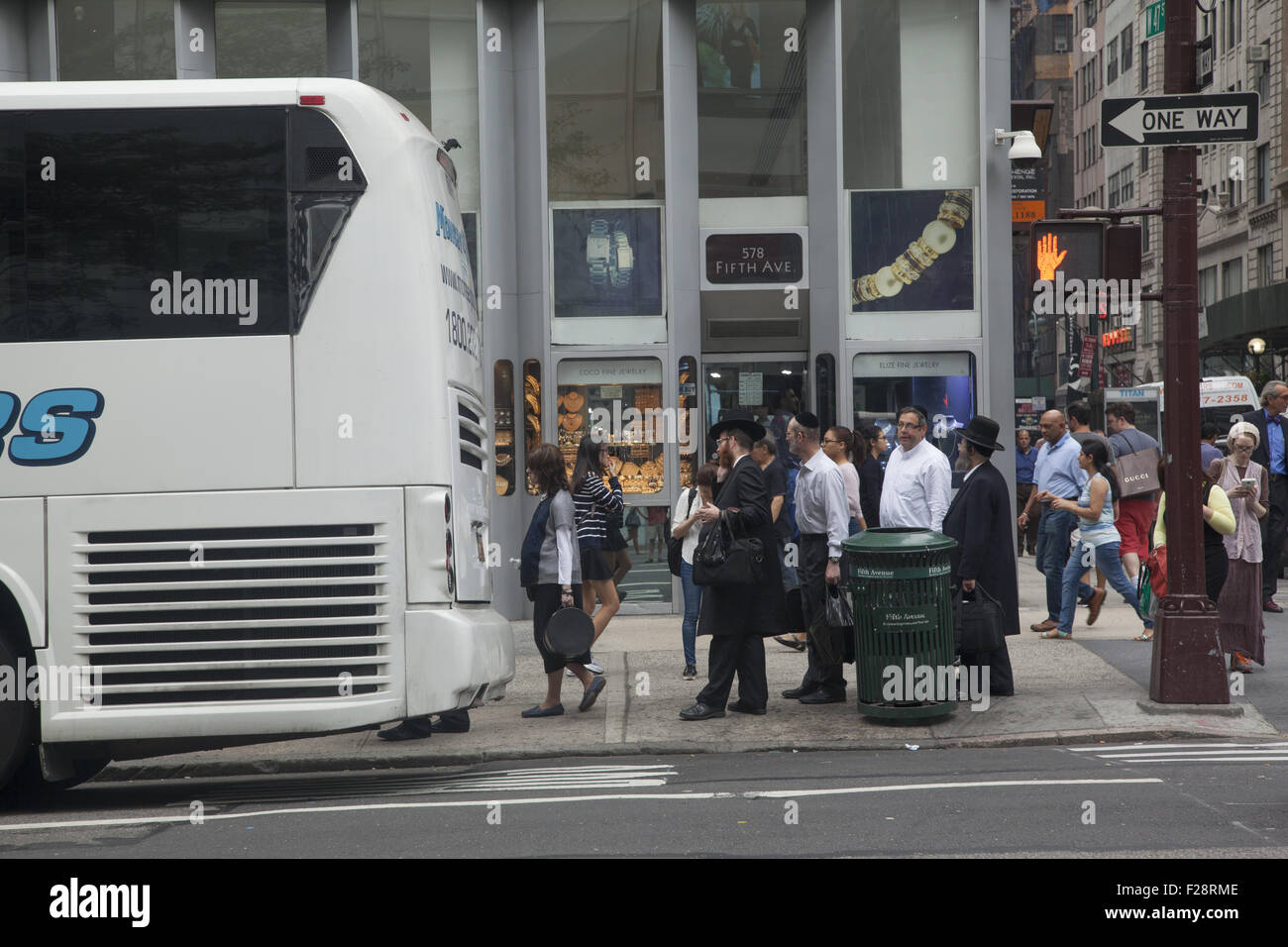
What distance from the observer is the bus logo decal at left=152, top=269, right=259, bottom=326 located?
22.7 ft

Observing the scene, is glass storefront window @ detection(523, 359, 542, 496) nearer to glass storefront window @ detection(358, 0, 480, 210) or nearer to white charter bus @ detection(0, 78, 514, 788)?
glass storefront window @ detection(358, 0, 480, 210)

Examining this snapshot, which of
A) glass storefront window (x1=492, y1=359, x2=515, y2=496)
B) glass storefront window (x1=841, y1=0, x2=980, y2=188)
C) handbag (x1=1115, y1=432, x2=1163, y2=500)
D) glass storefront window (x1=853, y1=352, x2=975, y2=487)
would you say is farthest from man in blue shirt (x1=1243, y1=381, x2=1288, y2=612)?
glass storefront window (x1=492, y1=359, x2=515, y2=496)

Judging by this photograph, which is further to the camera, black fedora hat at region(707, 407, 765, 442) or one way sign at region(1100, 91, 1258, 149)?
black fedora hat at region(707, 407, 765, 442)

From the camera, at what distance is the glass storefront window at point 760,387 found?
14.5 meters

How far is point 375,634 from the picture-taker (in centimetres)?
691

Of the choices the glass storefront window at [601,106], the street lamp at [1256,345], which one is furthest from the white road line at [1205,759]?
the street lamp at [1256,345]

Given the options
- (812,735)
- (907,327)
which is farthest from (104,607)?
(907,327)

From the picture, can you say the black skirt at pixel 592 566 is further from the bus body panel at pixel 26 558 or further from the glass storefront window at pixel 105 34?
the glass storefront window at pixel 105 34

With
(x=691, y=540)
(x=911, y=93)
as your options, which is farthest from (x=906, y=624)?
(x=911, y=93)

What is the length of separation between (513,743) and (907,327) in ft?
23.8

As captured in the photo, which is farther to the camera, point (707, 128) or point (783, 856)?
point (707, 128)

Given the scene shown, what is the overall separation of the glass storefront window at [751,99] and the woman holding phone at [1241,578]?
5.91m

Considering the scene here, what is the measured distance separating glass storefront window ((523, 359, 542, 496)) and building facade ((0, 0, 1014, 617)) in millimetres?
22
